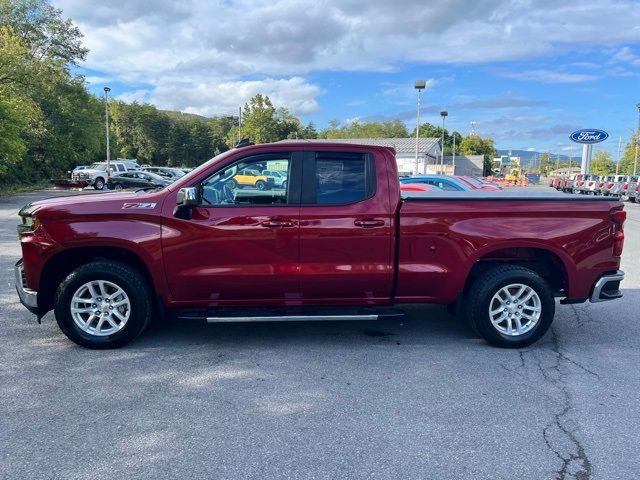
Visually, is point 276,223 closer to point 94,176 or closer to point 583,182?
point 94,176

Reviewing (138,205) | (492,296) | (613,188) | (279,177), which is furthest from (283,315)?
(613,188)

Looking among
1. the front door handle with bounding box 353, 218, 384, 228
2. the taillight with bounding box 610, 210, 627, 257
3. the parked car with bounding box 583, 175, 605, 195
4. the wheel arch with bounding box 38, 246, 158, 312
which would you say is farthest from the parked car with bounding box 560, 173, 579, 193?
the wheel arch with bounding box 38, 246, 158, 312

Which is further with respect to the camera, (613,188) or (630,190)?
(613,188)

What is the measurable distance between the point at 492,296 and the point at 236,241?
8.31 feet

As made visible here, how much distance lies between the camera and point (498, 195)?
5.17 m

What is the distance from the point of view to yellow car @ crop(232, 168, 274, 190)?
4852 millimetres

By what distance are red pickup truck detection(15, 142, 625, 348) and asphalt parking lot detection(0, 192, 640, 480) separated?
1.32 ft

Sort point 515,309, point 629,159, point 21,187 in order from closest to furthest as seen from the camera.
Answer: point 515,309 → point 21,187 → point 629,159

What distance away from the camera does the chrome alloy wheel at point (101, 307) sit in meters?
4.79

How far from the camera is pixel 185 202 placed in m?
4.59

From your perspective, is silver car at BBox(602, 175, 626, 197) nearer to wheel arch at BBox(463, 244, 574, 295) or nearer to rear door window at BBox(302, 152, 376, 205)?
wheel arch at BBox(463, 244, 574, 295)

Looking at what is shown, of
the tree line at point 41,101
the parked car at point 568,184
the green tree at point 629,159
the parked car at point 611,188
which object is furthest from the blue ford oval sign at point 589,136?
the tree line at point 41,101

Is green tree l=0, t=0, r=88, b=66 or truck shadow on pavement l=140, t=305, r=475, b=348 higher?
green tree l=0, t=0, r=88, b=66

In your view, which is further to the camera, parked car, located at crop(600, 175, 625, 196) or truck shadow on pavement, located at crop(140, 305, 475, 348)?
parked car, located at crop(600, 175, 625, 196)
